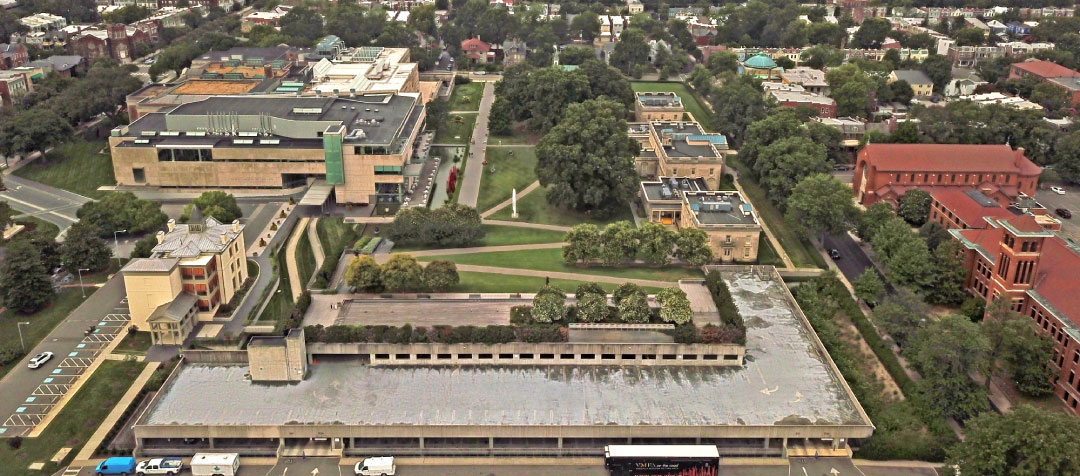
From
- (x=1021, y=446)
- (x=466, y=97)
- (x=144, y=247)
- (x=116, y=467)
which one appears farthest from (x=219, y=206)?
(x=1021, y=446)

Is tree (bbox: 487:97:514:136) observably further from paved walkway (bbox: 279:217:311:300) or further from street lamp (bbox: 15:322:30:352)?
street lamp (bbox: 15:322:30:352)

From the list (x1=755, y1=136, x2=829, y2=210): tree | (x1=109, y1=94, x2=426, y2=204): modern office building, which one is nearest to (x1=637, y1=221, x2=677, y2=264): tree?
(x1=755, y1=136, x2=829, y2=210): tree

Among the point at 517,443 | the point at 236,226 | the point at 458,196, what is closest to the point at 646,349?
the point at 517,443

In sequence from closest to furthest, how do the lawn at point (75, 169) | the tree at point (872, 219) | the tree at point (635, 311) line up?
1. the tree at point (635, 311)
2. the tree at point (872, 219)
3. the lawn at point (75, 169)

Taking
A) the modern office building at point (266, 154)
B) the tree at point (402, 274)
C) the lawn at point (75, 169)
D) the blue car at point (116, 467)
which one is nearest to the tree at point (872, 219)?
the tree at point (402, 274)

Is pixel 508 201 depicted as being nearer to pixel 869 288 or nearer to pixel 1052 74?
pixel 869 288

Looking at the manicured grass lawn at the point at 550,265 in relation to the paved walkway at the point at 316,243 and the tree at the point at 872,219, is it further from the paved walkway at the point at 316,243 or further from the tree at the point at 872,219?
the tree at the point at 872,219
